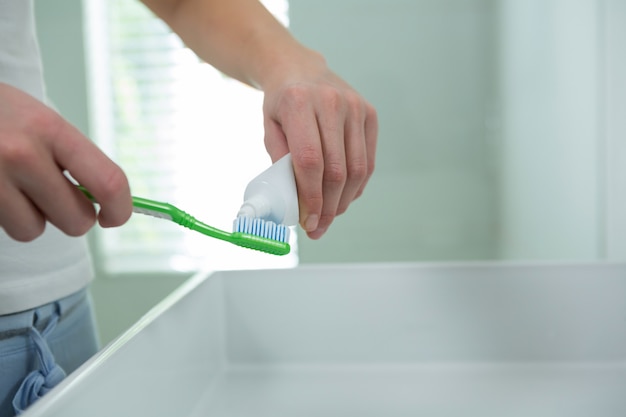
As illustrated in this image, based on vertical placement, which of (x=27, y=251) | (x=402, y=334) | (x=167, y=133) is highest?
(x=167, y=133)

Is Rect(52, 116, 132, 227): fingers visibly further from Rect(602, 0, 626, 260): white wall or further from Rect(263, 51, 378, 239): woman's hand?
Rect(602, 0, 626, 260): white wall

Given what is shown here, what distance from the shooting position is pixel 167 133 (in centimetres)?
126

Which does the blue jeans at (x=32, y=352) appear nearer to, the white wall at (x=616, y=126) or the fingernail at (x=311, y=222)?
the fingernail at (x=311, y=222)

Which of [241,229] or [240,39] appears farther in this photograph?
[240,39]

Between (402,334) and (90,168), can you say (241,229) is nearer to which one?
(90,168)

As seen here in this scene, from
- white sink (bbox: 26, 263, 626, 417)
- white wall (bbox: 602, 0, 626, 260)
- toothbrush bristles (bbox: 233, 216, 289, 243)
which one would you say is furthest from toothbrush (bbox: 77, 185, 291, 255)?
white wall (bbox: 602, 0, 626, 260)

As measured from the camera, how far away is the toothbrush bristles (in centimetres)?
32

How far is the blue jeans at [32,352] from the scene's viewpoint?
0.33 m

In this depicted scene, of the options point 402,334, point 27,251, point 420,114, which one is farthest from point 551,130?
point 27,251

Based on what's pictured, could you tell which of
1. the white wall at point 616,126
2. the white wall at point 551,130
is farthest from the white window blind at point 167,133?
the white wall at point 616,126

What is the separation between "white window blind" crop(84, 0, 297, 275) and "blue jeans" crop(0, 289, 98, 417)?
817 mm

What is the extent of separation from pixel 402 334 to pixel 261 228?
220mm

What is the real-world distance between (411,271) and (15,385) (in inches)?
12.2

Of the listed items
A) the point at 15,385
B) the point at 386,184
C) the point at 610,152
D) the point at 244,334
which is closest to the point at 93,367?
the point at 15,385
